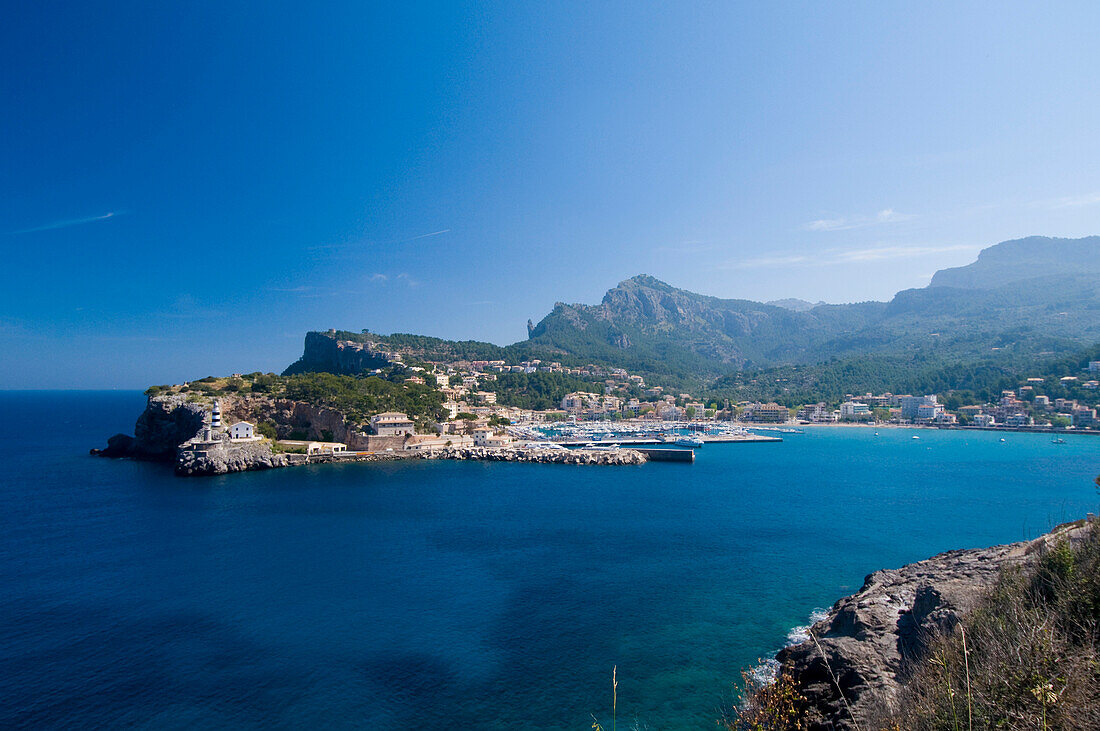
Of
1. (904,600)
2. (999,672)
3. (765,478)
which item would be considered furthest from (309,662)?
(765,478)

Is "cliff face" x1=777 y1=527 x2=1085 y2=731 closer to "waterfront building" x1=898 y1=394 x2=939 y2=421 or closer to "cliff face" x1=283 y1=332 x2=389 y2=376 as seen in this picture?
"cliff face" x1=283 y1=332 x2=389 y2=376

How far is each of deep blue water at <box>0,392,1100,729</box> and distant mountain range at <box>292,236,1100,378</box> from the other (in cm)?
6742

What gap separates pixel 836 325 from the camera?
182m

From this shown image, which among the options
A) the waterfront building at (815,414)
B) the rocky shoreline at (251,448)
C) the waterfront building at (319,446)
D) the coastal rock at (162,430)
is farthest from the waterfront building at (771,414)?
the coastal rock at (162,430)

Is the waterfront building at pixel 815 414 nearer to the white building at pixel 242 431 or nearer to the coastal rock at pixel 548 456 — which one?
the coastal rock at pixel 548 456

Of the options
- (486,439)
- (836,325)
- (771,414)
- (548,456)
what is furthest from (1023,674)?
(836,325)

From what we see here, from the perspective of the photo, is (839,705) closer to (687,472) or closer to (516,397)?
(687,472)

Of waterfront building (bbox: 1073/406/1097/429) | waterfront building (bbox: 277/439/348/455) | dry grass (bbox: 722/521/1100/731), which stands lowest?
waterfront building (bbox: 1073/406/1097/429)

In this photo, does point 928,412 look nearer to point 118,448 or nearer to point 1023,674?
point 1023,674

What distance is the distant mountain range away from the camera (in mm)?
109500

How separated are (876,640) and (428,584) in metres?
12.0

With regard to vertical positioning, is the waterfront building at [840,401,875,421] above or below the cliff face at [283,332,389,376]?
below

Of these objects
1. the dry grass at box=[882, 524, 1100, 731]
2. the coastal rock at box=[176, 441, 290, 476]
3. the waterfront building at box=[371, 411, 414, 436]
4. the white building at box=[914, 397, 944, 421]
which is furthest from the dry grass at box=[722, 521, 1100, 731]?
the white building at box=[914, 397, 944, 421]

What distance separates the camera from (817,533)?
2258cm
